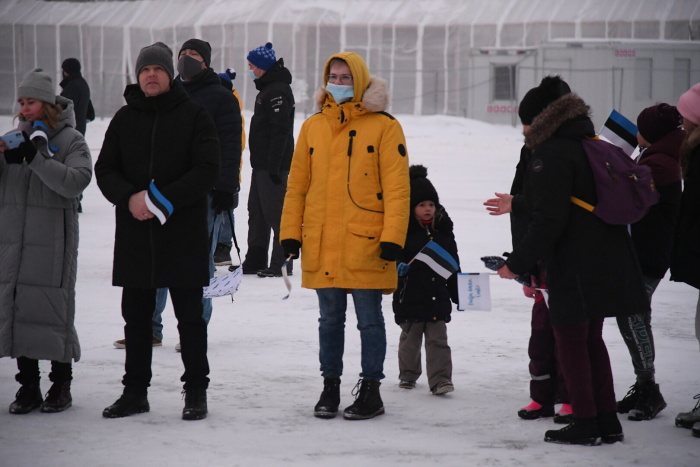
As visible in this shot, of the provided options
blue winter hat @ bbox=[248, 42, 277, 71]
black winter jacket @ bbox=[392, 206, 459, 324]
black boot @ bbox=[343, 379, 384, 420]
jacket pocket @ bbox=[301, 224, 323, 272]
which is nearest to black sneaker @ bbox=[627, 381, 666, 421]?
black winter jacket @ bbox=[392, 206, 459, 324]

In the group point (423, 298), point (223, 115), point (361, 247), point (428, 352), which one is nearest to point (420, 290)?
point (423, 298)

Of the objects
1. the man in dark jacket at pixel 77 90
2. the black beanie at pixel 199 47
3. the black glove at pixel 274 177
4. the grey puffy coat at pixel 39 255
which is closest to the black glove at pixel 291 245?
the grey puffy coat at pixel 39 255

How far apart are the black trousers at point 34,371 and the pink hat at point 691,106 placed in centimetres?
313

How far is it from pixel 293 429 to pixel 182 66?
9.53 ft

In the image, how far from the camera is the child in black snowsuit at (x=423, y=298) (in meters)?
5.62

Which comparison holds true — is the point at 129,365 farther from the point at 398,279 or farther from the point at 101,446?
the point at 398,279


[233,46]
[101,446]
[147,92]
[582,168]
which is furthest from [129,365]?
[233,46]

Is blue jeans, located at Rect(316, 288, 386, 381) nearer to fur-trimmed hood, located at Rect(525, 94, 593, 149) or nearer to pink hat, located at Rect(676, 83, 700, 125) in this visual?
fur-trimmed hood, located at Rect(525, 94, 593, 149)

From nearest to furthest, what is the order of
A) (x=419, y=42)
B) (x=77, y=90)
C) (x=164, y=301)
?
(x=164, y=301) < (x=77, y=90) < (x=419, y=42)

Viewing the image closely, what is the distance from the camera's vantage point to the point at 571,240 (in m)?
4.59

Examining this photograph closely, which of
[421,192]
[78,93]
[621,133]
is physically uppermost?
[78,93]

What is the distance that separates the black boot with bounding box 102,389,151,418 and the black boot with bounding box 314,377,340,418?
818 millimetres

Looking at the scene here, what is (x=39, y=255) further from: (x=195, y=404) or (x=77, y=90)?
(x=77, y=90)

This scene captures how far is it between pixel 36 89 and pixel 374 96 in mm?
1617
